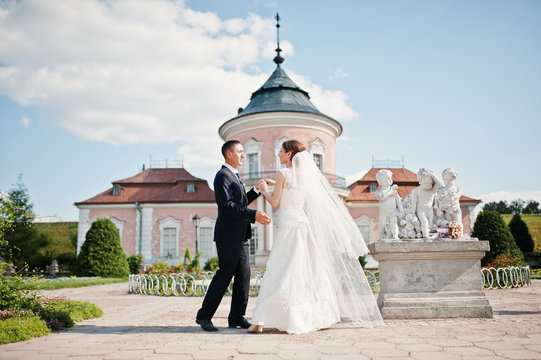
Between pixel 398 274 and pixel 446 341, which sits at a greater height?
pixel 398 274

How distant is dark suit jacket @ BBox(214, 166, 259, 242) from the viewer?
16.0 ft

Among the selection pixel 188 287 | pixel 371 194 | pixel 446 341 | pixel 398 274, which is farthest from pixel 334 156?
pixel 446 341

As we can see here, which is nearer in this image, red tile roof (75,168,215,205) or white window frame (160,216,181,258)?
white window frame (160,216,181,258)

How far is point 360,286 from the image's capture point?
200 inches

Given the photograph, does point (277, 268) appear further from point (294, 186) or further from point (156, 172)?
point (156, 172)

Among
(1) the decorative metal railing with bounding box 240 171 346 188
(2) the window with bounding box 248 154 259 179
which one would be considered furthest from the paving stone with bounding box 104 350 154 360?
(2) the window with bounding box 248 154 259 179

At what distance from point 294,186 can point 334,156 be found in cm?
2332

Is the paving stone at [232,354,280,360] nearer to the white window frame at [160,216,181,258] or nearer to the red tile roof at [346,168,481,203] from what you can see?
the white window frame at [160,216,181,258]

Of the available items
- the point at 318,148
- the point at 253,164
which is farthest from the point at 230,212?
the point at 318,148

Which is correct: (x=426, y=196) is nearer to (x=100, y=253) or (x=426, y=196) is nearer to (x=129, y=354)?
(x=129, y=354)

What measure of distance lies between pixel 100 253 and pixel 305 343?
60.9ft

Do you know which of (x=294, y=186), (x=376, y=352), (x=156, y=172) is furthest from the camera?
(x=156, y=172)

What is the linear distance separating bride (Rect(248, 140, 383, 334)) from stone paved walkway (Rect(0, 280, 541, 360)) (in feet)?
0.64

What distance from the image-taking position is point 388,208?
605cm
